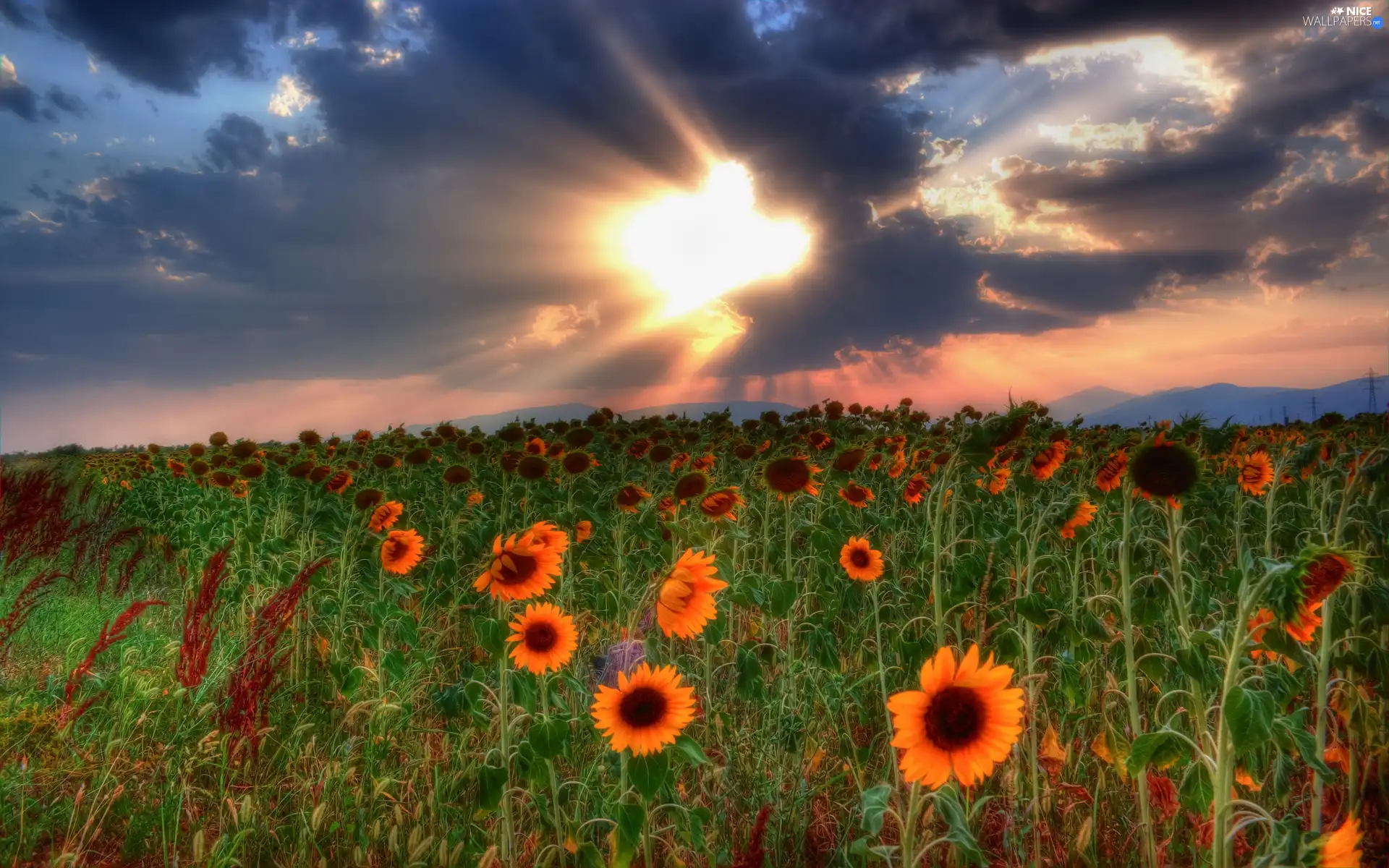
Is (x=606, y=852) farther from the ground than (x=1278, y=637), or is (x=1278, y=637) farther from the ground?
(x=1278, y=637)

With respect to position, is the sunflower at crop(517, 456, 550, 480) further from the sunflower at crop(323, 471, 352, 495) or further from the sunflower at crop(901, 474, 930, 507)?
the sunflower at crop(901, 474, 930, 507)

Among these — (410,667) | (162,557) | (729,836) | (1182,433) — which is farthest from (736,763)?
(162,557)

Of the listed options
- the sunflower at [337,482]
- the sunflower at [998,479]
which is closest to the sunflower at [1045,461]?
the sunflower at [998,479]

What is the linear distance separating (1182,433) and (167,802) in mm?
5463

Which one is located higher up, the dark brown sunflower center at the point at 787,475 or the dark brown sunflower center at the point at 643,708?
the dark brown sunflower center at the point at 787,475

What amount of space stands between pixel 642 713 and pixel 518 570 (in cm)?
76

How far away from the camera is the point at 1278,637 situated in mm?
2668

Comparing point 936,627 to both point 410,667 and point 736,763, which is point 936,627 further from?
point 410,667

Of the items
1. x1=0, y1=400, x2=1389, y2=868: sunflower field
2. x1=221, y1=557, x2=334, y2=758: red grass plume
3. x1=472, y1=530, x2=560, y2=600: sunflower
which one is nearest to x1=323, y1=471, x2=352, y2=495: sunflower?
x1=0, y1=400, x2=1389, y2=868: sunflower field

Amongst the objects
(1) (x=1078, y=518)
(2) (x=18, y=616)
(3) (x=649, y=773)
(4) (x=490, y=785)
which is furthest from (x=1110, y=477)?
(2) (x=18, y=616)

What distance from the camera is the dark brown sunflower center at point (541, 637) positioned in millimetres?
3123

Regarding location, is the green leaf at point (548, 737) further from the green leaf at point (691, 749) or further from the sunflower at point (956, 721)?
the sunflower at point (956, 721)

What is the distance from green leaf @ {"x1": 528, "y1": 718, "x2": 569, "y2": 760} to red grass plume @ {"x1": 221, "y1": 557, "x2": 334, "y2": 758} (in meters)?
2.25

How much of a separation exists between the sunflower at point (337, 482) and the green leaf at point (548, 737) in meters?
4.55
